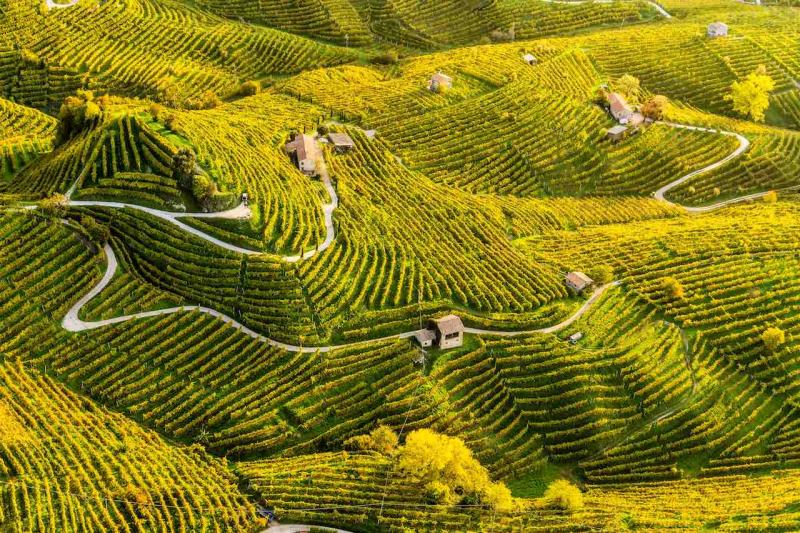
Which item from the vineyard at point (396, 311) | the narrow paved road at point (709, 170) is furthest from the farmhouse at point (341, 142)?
the narrow paved road at point (709, 170)

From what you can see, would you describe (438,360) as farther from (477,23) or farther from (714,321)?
(477,23)

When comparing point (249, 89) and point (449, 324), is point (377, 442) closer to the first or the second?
point (449, 324)

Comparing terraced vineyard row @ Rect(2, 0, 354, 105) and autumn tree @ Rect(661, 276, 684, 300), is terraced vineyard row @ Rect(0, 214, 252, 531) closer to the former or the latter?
autumn tree @ Rect(661, 276, 684, 300)

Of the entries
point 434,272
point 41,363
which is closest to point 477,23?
point 434,272

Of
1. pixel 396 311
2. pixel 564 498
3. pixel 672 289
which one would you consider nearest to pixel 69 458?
pixel 396 311

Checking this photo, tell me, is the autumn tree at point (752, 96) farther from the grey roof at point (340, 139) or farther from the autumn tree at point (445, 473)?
the autumn tree at point (445, 473)

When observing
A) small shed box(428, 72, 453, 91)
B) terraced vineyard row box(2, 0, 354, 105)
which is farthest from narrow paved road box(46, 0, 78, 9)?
small shed box(428, 72, 453, 91)

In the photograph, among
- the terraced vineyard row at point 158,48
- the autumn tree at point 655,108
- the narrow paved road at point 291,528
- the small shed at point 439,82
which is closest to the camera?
the narrow paved road at point 291,528
